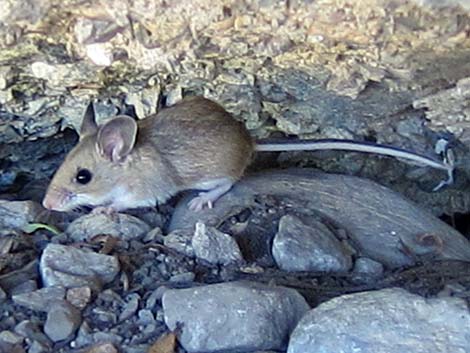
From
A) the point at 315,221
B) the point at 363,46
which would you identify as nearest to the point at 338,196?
the point at 315,221

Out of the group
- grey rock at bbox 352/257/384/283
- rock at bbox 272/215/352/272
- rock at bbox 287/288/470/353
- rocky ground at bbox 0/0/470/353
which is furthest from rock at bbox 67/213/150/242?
rock at bbox 287/288/470/353

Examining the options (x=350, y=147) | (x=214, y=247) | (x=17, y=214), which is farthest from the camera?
(x=350, y=147)

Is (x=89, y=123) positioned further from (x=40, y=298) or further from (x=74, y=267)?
(x=40, y=298)

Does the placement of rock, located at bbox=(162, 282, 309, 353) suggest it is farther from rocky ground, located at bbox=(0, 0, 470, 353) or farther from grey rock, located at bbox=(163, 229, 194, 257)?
grey rock, located at bbox=(163, 229, 194, 257)

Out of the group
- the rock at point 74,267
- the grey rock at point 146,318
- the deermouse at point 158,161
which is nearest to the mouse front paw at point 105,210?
the deermouse at point 158,161

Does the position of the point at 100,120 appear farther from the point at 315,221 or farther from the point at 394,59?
the point at 394,59

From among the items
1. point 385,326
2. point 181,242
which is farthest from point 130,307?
point 385,326
